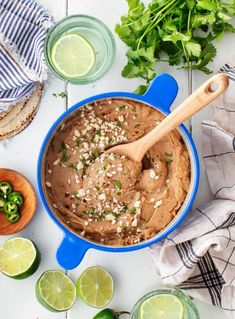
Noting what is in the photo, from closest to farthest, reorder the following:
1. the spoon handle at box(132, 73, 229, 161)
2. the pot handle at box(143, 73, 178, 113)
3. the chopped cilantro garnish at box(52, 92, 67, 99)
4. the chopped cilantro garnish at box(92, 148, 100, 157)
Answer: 1. the spoon handle at box(132, 73, 229, 161)
2. the pot handle at box(143, 73, 178, 113)
3. the chopped cilantro garnish at box(92, 148, 100, 157)
4. the chopped cilantro garnish at box(52, 92, 67, 99)

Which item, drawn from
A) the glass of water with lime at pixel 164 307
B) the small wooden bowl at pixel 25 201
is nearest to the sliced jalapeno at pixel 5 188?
the small wooden bowl at pixel 25 201

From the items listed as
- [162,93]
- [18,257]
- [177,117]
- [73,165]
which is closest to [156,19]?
[162,93]

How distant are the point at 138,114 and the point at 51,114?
0.27m

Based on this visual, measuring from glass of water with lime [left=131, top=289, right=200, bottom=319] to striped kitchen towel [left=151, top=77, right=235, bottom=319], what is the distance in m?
0.04

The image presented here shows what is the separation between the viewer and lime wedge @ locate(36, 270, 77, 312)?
1.75m

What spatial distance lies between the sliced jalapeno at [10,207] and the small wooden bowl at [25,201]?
2cm

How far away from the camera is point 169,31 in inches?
66.1

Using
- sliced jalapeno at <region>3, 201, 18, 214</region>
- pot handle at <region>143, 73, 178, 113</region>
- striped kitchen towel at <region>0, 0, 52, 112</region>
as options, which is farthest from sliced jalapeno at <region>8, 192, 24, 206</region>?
pot handle at <region>143, 73, 178, 113</region>

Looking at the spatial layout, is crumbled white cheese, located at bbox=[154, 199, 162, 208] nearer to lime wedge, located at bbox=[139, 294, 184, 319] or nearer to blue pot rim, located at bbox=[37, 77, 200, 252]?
blue pot rim, located at bbox=[37, 77, 200, 252]

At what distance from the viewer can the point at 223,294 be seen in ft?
5.71

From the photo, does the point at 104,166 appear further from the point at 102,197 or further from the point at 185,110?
the point at 185,110

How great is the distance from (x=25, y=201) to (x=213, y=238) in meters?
0.51

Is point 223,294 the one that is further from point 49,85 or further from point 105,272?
point 49,85

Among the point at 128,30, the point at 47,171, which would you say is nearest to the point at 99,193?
the point at 47,171
